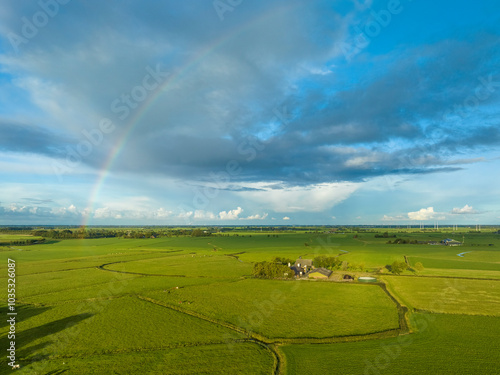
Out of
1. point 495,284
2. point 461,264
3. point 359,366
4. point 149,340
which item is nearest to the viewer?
point 359,366

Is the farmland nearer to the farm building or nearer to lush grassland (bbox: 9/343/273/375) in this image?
lush grassland (bbox: 9/343/273/375)

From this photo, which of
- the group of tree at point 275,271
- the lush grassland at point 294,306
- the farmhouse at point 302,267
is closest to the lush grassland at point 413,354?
the lush grassland at point 294,306

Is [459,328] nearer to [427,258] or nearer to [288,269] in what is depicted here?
[288,269]

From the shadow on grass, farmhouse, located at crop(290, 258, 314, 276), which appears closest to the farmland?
the shadow on grass

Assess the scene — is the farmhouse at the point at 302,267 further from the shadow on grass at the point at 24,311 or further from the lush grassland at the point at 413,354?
the shadow on grass at the point at 24,311

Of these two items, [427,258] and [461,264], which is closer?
[461,264]

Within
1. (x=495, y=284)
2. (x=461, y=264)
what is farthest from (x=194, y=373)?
(x=461, y=264)

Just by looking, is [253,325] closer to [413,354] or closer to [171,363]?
[171,363]

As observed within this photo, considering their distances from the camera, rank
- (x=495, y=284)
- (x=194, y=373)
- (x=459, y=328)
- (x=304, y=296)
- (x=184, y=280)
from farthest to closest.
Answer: (x=184, y=280) → (x=495, y=284) → (x=304, y=296) → (x=459, y=328) → (x=194, y=373)
